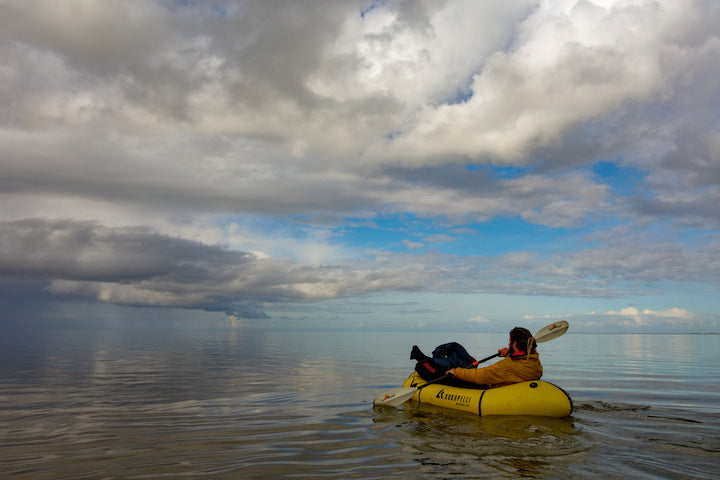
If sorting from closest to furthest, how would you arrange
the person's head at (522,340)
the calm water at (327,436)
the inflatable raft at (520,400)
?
the calm water at (327,436) < the inflatable raft at (520,400) < the person's head at (522,340)

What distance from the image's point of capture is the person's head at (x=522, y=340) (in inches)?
416

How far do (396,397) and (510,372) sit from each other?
316 centimetres

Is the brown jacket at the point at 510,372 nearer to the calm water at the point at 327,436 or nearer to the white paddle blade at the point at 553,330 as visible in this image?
the calm water at the point at 327,436

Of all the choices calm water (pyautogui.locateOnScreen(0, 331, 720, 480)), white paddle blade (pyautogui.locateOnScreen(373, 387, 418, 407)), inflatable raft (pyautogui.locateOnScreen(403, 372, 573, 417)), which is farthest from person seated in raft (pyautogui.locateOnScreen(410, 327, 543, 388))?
white paddle blade (pyautogui.locateOnScreen(373, 387, 418, 407))

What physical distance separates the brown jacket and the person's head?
226 millimetres

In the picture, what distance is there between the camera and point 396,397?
463 inches

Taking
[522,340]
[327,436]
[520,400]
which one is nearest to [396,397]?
[520,400]

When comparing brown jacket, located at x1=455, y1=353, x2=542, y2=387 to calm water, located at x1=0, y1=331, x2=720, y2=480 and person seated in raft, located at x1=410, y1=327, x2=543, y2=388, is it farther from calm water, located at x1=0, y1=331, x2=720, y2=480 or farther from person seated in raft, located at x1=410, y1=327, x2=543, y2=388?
calm water, located at x1=0, y1=331, x2=720, y2=480

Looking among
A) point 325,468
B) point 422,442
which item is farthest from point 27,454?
point 422,442

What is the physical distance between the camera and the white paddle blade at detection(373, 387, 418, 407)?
38.6 ft

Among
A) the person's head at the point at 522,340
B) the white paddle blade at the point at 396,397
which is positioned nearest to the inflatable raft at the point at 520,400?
the person's head at the point at 522,340

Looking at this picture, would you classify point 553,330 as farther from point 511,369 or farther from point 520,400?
point 520,400

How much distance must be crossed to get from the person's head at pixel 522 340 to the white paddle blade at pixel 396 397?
3.15 metres

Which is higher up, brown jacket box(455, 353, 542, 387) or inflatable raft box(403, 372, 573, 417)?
brown jacket box(455, 353, 542, 387)
